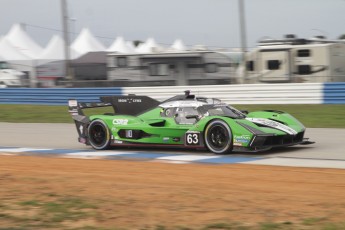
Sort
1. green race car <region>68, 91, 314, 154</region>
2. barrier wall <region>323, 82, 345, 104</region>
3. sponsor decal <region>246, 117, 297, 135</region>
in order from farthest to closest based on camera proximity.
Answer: barrier wall <region>323, 82, 345, 104</region> → sponsor decal <region>246, 117, 297, 135</region> → green race car <region>68, 91, 314, 154</region>

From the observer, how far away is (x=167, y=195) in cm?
688

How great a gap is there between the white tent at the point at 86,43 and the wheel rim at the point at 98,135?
33.6 meters

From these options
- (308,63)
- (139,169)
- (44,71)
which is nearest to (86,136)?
(139,169)

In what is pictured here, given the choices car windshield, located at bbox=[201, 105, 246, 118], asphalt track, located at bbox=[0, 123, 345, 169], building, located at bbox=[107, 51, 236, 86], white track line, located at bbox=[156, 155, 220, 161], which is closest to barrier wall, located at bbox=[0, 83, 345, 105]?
building, located at bbox=[107, 51, 236, 86]

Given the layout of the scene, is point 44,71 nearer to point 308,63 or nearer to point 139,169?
point 308,63

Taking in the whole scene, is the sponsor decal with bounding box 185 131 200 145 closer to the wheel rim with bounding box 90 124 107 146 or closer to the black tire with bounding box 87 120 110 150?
the black tire with bounding box 87 120 110 150

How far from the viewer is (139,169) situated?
906cm

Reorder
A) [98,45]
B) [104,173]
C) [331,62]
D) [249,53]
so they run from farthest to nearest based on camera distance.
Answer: [98,45]
[249,53]
[331,62]
[104,173]

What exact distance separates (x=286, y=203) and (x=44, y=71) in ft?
87.0

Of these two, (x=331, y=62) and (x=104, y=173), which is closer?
(x=104, y=173)

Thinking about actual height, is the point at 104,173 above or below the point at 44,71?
below

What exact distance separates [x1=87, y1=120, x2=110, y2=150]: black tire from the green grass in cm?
560

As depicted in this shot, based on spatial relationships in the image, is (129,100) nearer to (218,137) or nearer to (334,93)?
(218,137)

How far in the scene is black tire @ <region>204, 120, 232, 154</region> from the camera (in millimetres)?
10156
